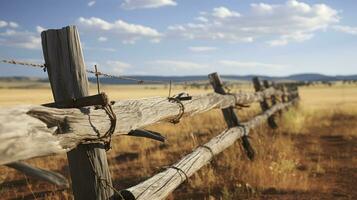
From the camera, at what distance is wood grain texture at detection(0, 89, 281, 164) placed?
210 centimetres

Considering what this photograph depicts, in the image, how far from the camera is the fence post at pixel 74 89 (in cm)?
299

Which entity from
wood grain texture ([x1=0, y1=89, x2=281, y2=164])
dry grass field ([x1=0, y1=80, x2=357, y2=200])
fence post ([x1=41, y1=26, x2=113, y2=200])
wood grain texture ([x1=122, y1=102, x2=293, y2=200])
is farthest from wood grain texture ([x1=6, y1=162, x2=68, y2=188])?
fence post ([x1=41, y1=26, x2=113, y2=200])

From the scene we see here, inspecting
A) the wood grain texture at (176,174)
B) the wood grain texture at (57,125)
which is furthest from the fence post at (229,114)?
the wood grain texture at (57,125)

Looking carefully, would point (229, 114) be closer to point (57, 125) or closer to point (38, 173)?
point (38, 173)

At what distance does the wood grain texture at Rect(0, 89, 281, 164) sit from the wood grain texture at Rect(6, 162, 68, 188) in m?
2.11

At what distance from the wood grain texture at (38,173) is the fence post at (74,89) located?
2.38 meters

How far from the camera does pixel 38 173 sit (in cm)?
534

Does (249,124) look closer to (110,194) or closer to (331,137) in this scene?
(331,137)

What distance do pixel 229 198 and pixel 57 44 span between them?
310cm

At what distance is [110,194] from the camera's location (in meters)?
3.12

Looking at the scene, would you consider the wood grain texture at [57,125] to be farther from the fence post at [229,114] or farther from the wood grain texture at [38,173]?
the fence post at [229,114]

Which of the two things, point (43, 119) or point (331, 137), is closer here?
point (43, 119)

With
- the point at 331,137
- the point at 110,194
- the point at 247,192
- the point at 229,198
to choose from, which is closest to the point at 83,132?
the point at 110,194

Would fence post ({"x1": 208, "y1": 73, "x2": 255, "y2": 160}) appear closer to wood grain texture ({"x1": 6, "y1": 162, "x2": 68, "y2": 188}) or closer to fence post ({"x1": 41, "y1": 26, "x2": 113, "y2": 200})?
wood grain texture ({"x1": 6, "y1": 162, "x2": 68, "y2": 188})
